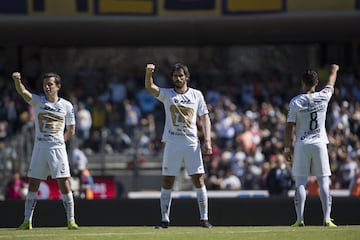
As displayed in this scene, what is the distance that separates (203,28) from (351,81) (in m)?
4.17

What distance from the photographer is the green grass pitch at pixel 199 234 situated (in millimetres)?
12258

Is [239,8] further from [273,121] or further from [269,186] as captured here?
[269,186]

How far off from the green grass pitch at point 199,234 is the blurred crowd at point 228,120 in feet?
24.1

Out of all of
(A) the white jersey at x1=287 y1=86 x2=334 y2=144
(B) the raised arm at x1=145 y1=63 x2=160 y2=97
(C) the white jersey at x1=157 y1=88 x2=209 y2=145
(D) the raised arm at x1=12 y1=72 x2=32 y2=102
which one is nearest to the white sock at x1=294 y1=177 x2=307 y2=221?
(A) the white jersey at x1=287 y1=86 x2=334 y2=144

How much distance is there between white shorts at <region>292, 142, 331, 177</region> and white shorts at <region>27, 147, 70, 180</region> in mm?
2927

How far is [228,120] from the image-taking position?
1037 inches

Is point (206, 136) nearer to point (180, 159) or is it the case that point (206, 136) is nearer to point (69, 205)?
point (180, 159)

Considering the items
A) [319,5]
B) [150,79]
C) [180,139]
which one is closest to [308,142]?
[180,139]

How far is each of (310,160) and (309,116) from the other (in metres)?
0.55

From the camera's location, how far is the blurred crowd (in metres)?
23.7

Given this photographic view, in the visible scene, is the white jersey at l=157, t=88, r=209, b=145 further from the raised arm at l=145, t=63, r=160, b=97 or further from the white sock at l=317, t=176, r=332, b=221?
the white sock at l=317, t=176, r=332, b=221

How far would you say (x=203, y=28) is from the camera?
28.5 meters

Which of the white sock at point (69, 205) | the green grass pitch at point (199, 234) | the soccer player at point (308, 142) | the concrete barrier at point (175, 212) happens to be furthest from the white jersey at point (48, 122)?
the concrete barrier at point (175, 212)

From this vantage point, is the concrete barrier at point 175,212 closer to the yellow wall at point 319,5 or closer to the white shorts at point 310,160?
the white shorts at point 310,160
